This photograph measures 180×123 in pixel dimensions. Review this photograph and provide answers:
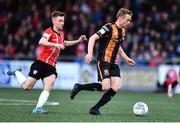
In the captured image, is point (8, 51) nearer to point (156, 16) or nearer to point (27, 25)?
point (27, 25)

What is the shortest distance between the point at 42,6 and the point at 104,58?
16546 mm

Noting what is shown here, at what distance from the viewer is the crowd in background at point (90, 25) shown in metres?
25.1

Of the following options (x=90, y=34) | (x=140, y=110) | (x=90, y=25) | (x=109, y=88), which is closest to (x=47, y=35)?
(x=109, y=88)

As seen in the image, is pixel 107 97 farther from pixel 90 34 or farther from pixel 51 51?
pixel 90 34

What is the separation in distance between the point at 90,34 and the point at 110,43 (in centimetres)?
1393

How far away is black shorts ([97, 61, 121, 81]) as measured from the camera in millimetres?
11812

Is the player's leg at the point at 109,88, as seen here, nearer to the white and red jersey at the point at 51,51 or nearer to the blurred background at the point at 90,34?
the white and red jersey at the point at 51,51

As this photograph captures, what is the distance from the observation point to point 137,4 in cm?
2777

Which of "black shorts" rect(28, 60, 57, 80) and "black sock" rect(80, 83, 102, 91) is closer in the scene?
"black sock" rect(80, 83, 102, 91)

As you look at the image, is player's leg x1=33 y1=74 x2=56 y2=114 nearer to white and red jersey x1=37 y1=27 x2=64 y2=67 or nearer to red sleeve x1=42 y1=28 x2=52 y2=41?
white and red jersey x1=37 y1=27 x2=64 y2=67

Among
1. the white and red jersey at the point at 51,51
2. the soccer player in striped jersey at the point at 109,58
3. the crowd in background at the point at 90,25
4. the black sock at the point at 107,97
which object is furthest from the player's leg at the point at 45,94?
the crowd in background at the point at 90,25

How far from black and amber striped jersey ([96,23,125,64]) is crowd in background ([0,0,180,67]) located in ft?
40.4

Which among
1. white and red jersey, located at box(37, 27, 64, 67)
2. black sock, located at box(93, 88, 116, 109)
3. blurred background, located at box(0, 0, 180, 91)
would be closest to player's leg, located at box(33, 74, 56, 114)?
white and red jersey, located at box(37, 27, 64, 67)

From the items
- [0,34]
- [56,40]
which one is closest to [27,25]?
[0,34]
